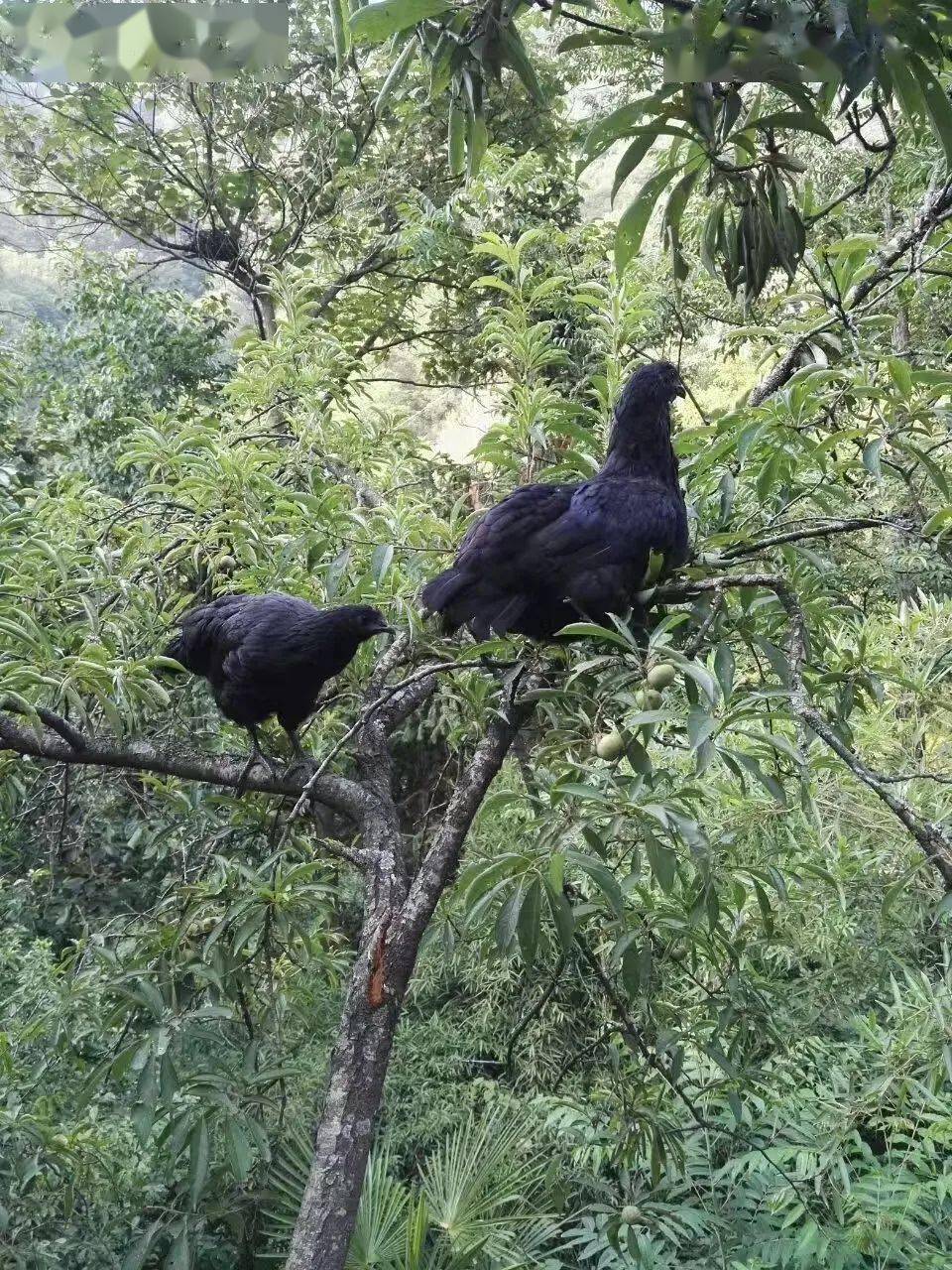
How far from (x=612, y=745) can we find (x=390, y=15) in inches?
30.8

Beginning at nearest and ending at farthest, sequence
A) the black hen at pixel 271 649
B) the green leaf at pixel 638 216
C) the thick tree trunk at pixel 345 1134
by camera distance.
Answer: the green leaf at pixel 638 216 → the thick tree trunk at pixel 345 1134 → the black hen at pixel 271 649

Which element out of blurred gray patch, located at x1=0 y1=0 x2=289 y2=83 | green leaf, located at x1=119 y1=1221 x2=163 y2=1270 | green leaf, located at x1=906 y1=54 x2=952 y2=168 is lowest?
green leaf, located at x1=119 y1=1221 x2=163 y2=1270

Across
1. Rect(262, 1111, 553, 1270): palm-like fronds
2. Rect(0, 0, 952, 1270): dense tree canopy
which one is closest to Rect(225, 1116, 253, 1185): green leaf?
Rect(0, 0, 952, 1270): dense tree canopy

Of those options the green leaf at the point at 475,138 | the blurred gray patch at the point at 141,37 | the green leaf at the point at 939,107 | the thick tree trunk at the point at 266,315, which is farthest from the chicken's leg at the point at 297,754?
the thick tree trunk at the point at 266,315

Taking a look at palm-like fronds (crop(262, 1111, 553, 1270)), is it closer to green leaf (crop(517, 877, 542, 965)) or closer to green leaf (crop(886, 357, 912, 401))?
green leaf (crop(517, 877, 542, 965))

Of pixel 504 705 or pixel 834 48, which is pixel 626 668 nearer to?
pixel 504 705

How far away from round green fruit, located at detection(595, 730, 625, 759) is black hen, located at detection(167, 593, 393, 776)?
852mm

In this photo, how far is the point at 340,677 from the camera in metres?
2.44

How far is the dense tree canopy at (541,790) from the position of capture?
3.99ft

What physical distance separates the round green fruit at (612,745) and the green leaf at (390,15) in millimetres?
759

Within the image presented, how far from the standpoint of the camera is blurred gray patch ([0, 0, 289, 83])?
0.44 metres

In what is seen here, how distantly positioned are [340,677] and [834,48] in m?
1.78

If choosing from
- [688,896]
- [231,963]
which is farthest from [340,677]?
[688,896]

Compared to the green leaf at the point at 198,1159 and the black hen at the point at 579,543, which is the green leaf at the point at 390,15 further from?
the green leaf at the point at 198,1159
